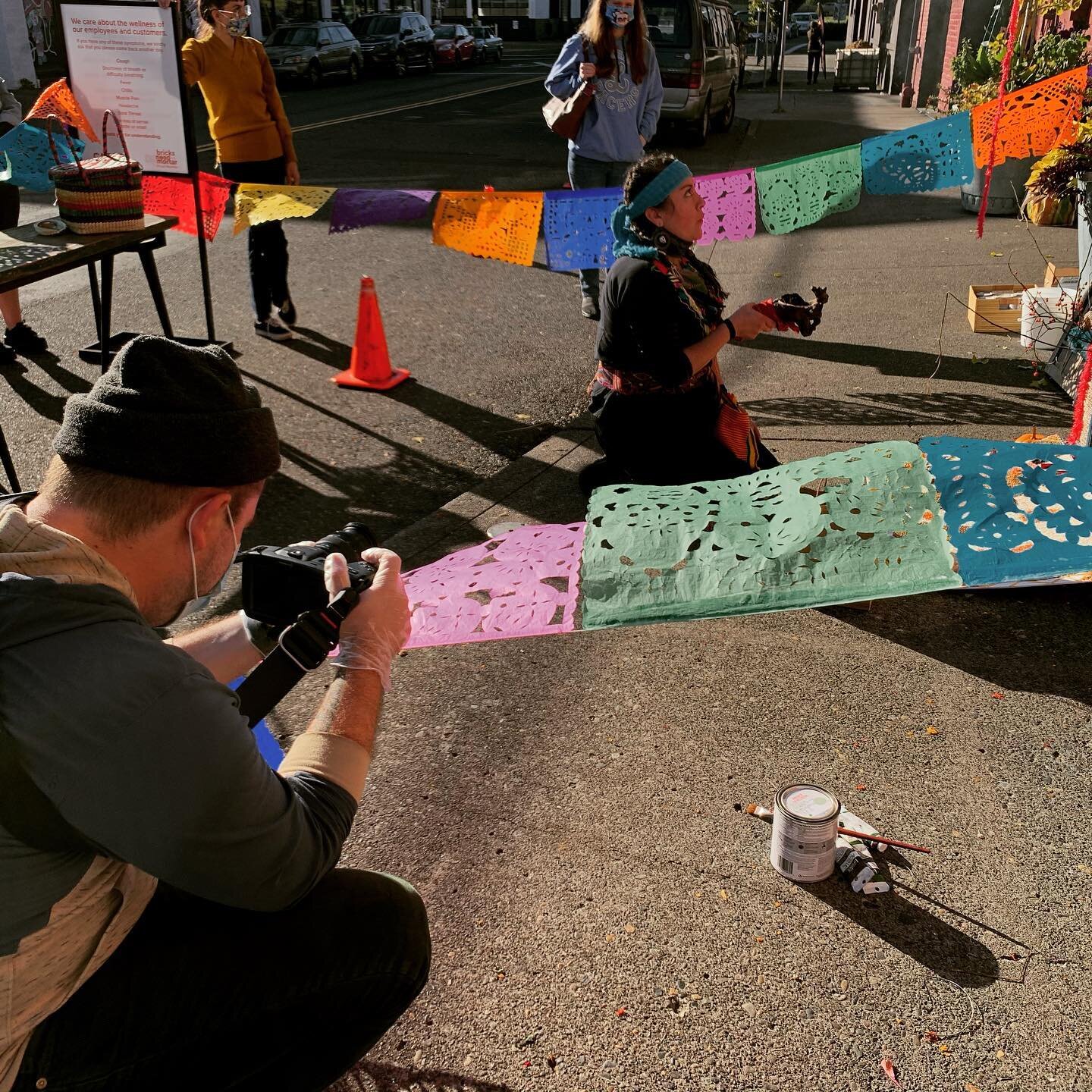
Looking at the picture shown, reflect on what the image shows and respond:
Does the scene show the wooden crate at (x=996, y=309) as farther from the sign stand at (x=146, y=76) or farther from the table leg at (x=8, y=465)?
the table leg at (x=8, y=465)

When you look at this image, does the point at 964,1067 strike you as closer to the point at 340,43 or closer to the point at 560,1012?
the point at 560,1012

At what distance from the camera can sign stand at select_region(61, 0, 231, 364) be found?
590 cm

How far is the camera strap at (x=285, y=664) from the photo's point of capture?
6.46 ft

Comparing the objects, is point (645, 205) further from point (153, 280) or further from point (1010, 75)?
point (1010, 75)

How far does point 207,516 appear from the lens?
1.81 metres

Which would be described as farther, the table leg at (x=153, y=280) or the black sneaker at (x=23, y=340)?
the black sneaker at (x=23, y=340)

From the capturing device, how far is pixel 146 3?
587 centimetres

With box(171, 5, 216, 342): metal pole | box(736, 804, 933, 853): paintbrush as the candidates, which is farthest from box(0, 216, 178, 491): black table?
box(736, 804, 933, 853): paintbrush

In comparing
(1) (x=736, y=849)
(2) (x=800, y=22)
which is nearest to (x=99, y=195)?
(1) (x=736, y=849)

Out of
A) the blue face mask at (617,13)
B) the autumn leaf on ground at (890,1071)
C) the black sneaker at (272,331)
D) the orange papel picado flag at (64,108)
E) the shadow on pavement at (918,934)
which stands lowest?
the shadow on pavement at (918,934)

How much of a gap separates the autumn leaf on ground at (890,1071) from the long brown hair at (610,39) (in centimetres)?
617

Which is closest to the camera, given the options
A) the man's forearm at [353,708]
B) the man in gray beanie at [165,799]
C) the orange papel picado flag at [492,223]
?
the man in gray beanie at [165,799]

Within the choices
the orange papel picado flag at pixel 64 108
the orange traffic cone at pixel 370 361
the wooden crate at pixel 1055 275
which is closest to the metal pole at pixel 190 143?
the orange papel picado flag at pixel 64 108

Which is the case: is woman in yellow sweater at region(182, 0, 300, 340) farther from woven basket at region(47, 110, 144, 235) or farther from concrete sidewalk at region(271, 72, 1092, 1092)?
concrete sidewalk at region(271, 72, 1092, 1092)
